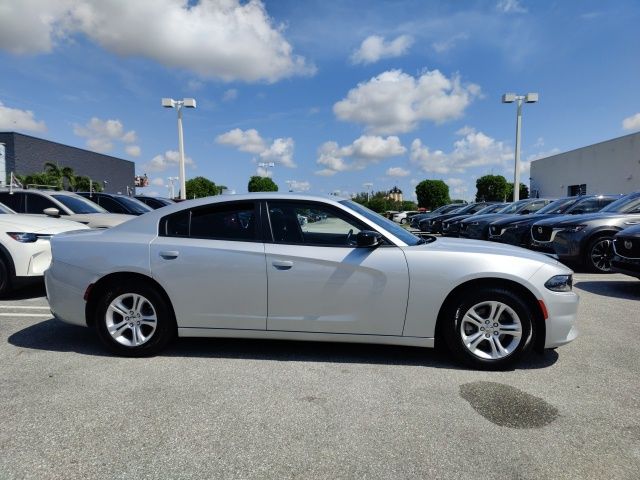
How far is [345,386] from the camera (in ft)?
10.9

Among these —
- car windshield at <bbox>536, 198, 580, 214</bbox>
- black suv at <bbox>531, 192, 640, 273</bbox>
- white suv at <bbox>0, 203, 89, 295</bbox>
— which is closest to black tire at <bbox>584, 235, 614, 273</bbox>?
black suv at <bbox>531, 192, 640, 273</bbox>

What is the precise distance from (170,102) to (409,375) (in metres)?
24.5

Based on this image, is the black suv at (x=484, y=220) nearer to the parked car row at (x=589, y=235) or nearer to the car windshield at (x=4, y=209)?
the parked car row at (x=589, y=235)

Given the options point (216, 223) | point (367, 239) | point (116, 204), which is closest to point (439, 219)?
point (116, 204)

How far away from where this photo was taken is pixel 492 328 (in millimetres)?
3627

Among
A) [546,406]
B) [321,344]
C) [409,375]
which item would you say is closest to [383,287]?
[409,375]

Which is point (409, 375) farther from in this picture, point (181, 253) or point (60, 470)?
point (60, 470)

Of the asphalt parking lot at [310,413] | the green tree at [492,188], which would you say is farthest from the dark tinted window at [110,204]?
the green tree at [492,188]

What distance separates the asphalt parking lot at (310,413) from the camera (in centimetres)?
237

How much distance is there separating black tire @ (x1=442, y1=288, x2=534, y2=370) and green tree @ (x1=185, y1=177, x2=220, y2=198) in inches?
2829

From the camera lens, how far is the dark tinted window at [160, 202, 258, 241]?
155 inches

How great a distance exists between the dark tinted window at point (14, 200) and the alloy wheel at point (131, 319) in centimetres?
634

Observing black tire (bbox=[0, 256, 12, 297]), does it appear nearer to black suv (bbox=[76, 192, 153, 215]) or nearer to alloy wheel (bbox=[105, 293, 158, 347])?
alloy wheel (bbox=[105, 293, 158, 347])

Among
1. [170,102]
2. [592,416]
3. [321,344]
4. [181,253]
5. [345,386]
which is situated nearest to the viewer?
[592,416]
